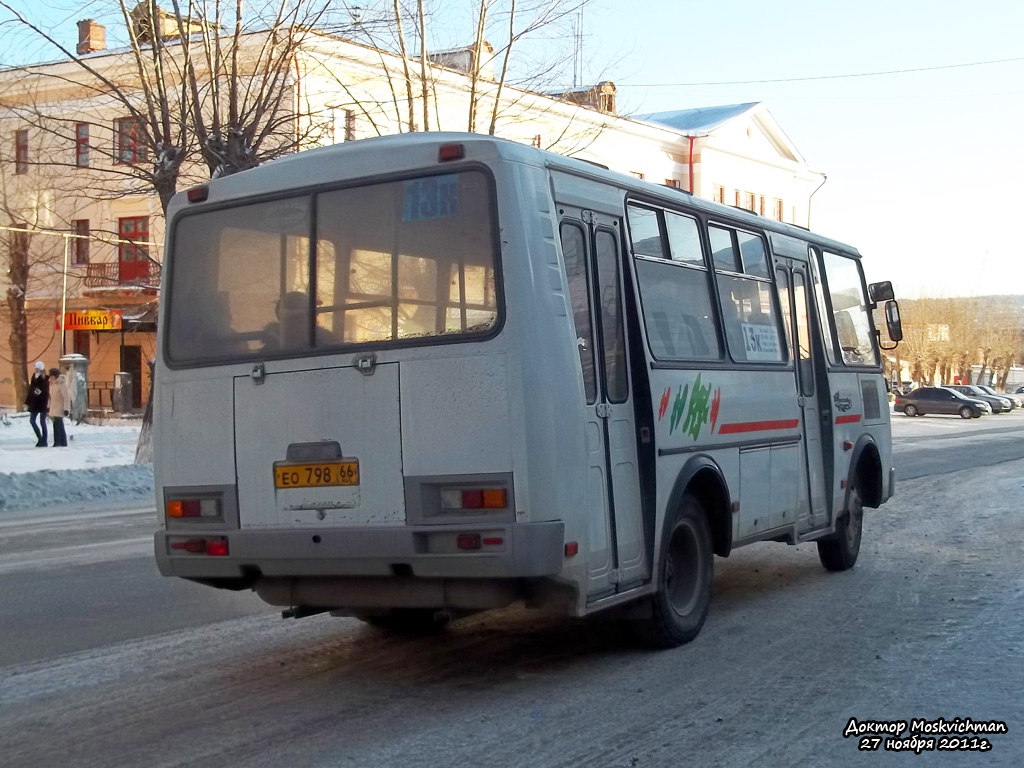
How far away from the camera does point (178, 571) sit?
686 cm

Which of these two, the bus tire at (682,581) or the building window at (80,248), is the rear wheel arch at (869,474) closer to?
the bus tire at (682,581)

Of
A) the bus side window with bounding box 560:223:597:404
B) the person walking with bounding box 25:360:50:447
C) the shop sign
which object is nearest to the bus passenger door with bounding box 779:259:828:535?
the bus side window with bounding box 560:223:597:404

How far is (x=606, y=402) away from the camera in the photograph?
266 inches

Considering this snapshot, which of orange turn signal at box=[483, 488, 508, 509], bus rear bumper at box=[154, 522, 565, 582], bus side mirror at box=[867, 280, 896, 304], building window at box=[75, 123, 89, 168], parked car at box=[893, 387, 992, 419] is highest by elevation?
building window at box=[75, 123, 89, 168]

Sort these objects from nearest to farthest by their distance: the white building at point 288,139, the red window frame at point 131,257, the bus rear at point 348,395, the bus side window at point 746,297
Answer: the bus rear at point 348,395, the bus side window at point 746,297, the white building at point 288,139, the red window frame at point 131,257

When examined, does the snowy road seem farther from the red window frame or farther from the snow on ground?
the red window frame

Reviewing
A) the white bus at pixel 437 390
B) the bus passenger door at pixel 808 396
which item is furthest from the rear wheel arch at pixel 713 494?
the bus passenger door at pixel 808 396

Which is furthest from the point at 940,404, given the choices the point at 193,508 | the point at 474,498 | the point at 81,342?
the point at 474,498

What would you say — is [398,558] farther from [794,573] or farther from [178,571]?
[794,573]

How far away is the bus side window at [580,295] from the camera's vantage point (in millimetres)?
6570

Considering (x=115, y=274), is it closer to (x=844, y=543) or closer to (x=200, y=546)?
(x=844, y=543)

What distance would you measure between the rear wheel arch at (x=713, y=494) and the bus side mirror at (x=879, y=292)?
4.56m

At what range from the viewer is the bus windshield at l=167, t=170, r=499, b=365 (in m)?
6.34

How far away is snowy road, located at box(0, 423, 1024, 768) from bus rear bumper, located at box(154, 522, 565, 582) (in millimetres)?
621
